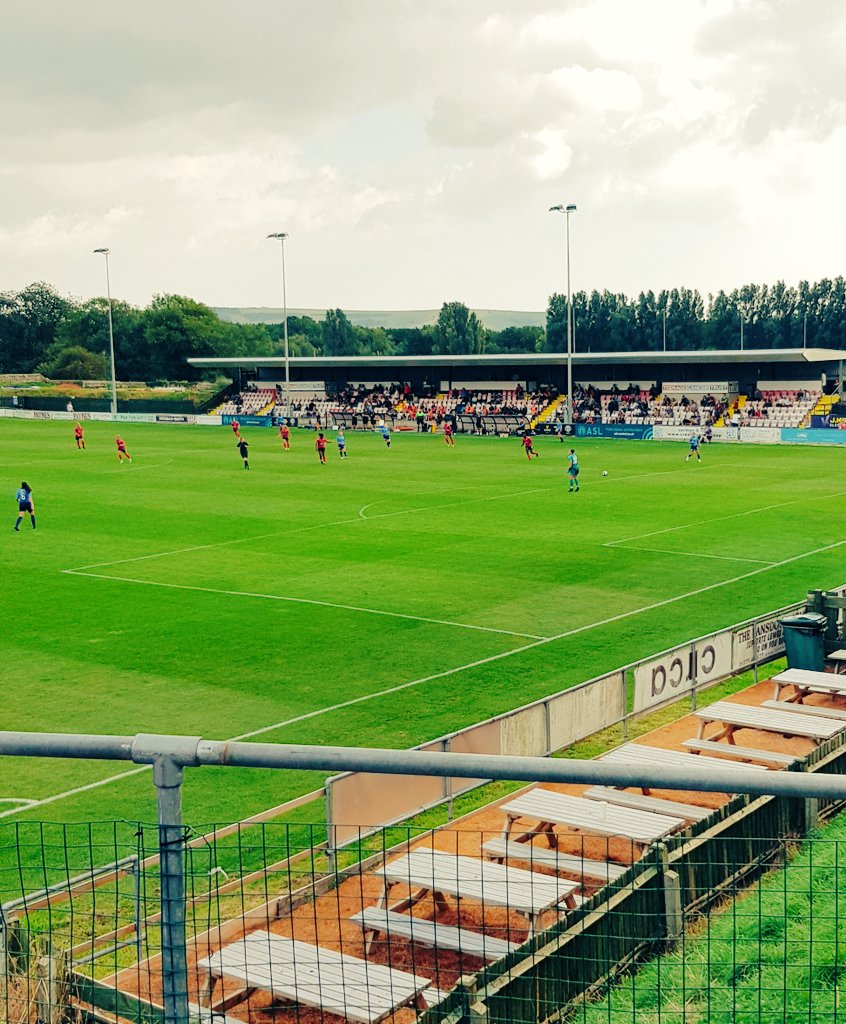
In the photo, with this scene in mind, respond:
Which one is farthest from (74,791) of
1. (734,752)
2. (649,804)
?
(734,752)

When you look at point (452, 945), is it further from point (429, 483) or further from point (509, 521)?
point (429, 483)

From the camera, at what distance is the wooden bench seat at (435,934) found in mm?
8016

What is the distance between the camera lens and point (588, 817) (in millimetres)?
10617

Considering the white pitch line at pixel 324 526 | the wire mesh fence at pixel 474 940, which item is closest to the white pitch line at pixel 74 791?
the wire mesh fence at pixel 474 940

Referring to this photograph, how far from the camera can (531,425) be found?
78.9 meters

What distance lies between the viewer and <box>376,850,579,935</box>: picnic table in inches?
346

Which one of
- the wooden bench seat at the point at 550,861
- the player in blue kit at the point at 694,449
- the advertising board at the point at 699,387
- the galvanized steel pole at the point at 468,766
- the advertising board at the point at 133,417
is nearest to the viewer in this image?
the galvanized steel pole at the point at 468,766

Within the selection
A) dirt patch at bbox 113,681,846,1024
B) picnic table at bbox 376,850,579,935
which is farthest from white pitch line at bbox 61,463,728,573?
picnic table at bbox 376,850,579,935

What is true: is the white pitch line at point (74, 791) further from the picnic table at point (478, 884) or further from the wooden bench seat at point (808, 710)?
the wooden bench seat at point (808, 710)

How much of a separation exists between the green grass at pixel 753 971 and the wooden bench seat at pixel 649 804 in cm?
178

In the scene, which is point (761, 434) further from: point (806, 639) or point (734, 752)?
point (734, 752)

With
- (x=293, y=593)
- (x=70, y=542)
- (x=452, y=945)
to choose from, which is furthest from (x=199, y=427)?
(x=452, y=945)

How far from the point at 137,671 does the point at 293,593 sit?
654 cm

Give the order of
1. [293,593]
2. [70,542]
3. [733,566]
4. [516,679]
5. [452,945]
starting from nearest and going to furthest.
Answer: [452,945] → [516,679] → [293,593] → [733,566] → [70,542]
